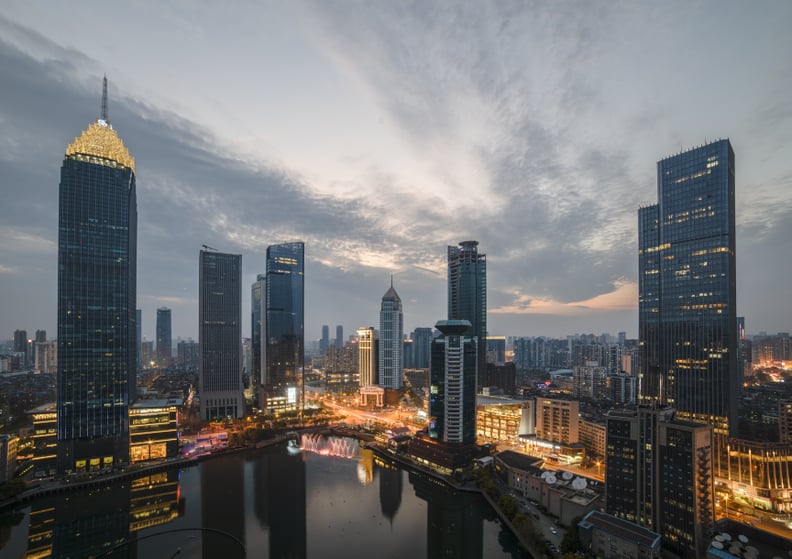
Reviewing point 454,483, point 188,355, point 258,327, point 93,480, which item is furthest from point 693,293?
point 188,355

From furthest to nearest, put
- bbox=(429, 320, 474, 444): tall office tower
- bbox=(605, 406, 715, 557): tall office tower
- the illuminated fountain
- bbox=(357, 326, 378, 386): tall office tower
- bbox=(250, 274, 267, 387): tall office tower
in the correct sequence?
bbox=(357, 326, 378, 386): tall office tower < bbox=(250, 274, 267, 387): tall office tower < the illuminated fountain < bbox=(429, 320, 474, 444): tall office tower < bbox=(605, 406, 715, 557): tall office tower

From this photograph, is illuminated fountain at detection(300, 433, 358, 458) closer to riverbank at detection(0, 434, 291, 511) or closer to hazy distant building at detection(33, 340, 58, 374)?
riverbank at detection(0, 434, 291, 511)

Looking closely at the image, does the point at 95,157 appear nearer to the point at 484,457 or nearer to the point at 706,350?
the point at 484,457

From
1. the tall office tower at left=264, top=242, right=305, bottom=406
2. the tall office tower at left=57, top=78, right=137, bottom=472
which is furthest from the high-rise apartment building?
the tall office tower at left=264, top=242, right=305, bottom=406

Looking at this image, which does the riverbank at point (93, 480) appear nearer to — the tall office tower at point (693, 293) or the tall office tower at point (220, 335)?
the tall office tower at point (220, 335)

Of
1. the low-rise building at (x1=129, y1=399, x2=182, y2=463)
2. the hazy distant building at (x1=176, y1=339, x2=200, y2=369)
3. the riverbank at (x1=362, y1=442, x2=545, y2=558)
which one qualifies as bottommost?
the hazy distant building at (x1=176, y1=339, x2=200, y2=369)

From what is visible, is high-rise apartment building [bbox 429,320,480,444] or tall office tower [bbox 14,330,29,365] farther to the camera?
tall office tower [bbox 14,330,29,365]

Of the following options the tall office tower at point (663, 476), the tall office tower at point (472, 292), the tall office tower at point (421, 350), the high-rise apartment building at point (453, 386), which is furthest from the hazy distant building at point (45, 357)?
the tall office tower at point (663, 476)
